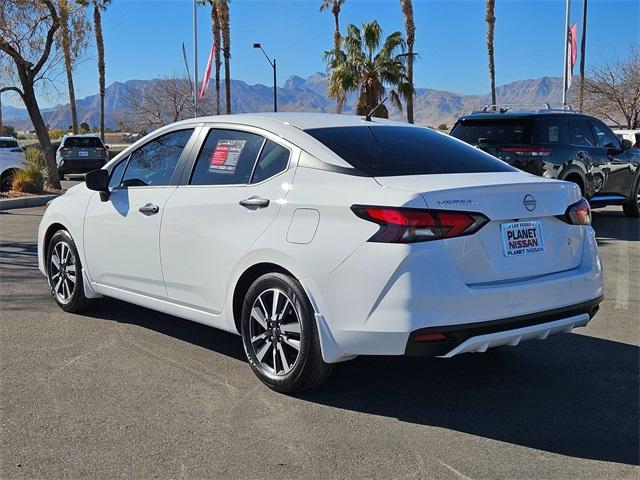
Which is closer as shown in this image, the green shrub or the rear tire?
the rear tire

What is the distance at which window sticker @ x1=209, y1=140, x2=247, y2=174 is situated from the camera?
4777 mm

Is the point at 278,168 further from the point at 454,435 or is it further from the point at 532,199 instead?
the point at 454,435

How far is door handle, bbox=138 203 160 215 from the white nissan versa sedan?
1cm

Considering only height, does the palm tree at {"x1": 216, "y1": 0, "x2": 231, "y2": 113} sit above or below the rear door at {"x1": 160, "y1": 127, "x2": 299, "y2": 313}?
above

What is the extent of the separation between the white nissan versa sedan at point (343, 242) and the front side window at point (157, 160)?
15mm

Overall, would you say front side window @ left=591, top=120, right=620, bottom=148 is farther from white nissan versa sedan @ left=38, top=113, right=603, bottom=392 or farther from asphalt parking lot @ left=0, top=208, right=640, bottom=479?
white nissan versa sedan @ left=38, top=113, right=603, bottom=392

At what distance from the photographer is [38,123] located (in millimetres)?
18953

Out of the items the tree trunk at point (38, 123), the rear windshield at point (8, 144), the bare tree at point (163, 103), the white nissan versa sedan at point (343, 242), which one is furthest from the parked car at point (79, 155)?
the bare tree at point (163, 103)

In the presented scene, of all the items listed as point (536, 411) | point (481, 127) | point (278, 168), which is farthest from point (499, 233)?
point (481, 127)

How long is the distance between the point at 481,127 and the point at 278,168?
733 cm

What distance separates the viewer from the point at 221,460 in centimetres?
345

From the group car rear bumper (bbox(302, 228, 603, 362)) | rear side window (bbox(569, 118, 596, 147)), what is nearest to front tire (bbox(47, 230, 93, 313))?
car rear bumper (bbox(302, 228, 603, 362))

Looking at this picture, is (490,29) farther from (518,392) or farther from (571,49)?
(518,392)

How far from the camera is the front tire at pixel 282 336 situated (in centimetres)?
408
